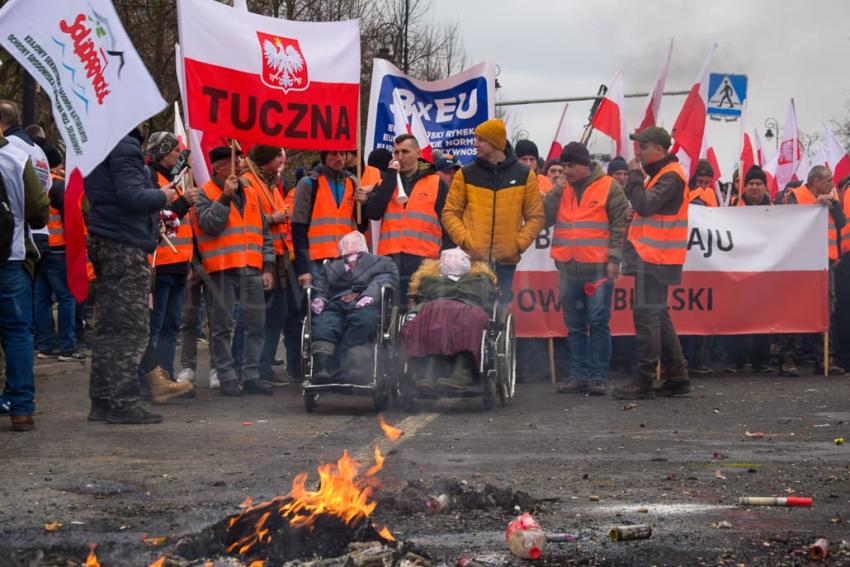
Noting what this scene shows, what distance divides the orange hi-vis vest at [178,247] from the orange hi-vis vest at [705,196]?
554cm

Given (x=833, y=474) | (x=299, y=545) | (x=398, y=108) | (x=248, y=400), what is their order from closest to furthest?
1. (x=299, y=545)
2. (x=833, y=474)
3. (x=248, y=400)
4. (x=398, y=108)

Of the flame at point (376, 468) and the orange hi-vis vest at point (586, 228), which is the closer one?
the flame at point (376, 468)

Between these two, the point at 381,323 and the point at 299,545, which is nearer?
the point at 299,545

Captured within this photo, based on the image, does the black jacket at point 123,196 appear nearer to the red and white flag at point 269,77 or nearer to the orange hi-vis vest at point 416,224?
the red and white flag at point 269,77

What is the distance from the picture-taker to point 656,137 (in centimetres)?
1081

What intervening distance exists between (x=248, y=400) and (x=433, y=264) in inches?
75.6

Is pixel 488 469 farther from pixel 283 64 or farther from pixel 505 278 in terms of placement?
pixel 283 64

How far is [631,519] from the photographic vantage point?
540 centimetres

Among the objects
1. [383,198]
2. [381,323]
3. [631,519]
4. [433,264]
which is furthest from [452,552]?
[383,198]

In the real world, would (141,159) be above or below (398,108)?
below

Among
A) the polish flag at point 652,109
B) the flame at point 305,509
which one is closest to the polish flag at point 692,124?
the polish flag at point 652,109

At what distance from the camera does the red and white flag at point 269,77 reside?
10.5 meters

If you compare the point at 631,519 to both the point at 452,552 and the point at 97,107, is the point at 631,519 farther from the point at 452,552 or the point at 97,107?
the point at 97,107

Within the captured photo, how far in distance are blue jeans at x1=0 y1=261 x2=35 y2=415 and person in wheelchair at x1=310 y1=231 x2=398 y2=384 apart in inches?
83.3
